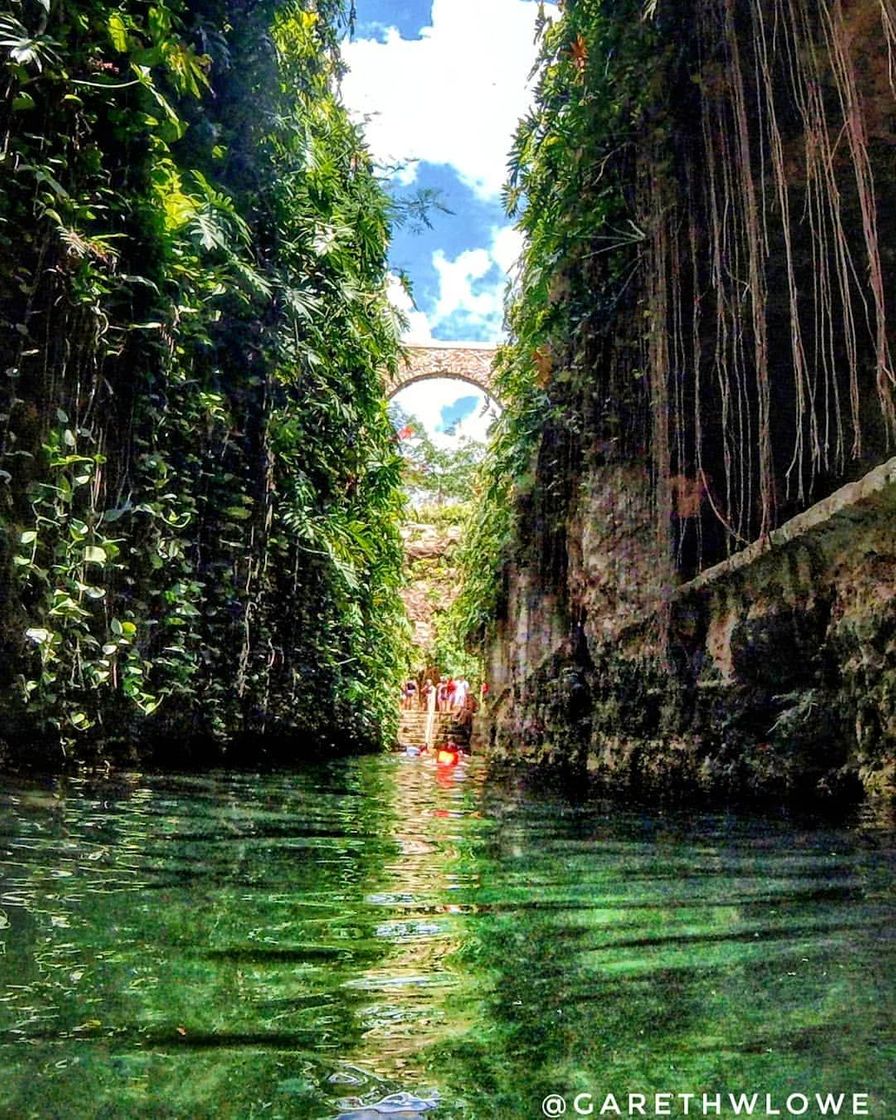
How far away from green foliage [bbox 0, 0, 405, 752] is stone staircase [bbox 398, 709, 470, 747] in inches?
240

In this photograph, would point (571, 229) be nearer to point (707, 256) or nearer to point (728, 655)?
point (707, 256)

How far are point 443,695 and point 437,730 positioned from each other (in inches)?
120

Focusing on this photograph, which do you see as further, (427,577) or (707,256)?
(427,577)

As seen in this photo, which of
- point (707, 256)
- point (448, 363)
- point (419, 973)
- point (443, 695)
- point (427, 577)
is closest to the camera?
point (419, 973)

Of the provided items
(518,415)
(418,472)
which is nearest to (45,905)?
(518,415)

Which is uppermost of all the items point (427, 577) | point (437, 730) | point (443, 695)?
point (427, 577)

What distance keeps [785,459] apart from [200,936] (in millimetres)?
5135

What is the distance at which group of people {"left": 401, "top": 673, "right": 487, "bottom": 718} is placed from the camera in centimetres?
1511

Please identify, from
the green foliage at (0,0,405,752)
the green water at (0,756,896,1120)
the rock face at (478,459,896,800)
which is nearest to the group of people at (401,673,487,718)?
the green foliage at (0,0,405,752)

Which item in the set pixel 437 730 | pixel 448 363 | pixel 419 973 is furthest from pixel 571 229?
pixel 448 363

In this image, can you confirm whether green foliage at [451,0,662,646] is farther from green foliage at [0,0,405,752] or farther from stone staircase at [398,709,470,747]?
stone staircase at [398,709,470,747]

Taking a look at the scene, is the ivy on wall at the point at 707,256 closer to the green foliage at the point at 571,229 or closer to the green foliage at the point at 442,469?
the green foliage at the point at 571,229

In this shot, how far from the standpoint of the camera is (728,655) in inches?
169

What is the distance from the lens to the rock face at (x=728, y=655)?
10.2ft
